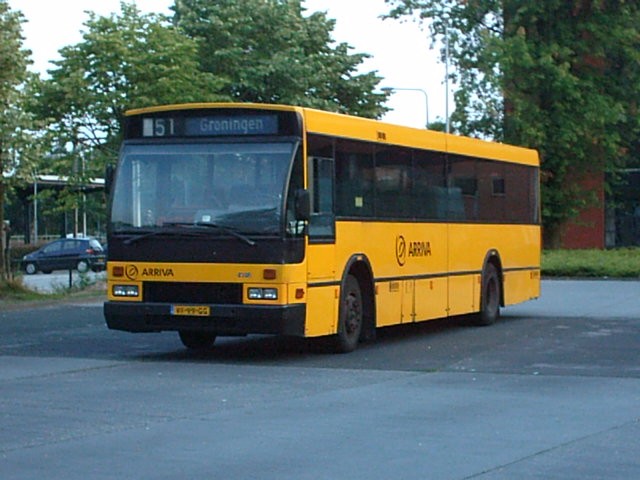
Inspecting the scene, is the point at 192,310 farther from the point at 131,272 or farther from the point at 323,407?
the point at 323,407

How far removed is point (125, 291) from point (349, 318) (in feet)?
9.40

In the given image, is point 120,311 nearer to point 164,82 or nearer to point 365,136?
point 365,136

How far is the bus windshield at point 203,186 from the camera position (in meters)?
16.4

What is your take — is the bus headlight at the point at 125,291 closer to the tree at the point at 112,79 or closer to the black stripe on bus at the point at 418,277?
the black stripe on bus at the point at 418,277

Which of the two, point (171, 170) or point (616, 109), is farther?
point (616, 109)

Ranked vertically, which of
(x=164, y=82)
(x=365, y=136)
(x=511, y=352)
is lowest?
(x=511, y=352)

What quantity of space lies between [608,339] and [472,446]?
9865mm

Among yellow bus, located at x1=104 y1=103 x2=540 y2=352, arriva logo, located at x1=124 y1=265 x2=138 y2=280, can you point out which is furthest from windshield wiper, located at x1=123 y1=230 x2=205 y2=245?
arriva logo, located at x1=124 y1=265 x2=138 y2=280

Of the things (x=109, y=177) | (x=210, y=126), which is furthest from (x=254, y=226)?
(x=109, y=177)

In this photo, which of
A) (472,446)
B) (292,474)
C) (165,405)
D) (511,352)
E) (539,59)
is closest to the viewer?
(292,474)

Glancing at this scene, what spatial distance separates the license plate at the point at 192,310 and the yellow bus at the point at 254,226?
0.5 inches

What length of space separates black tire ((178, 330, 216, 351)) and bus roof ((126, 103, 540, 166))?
305 cm

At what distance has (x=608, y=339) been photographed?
20.0 metres

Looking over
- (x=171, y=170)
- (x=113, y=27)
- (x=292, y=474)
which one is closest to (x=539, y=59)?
(x=113, y=27)
